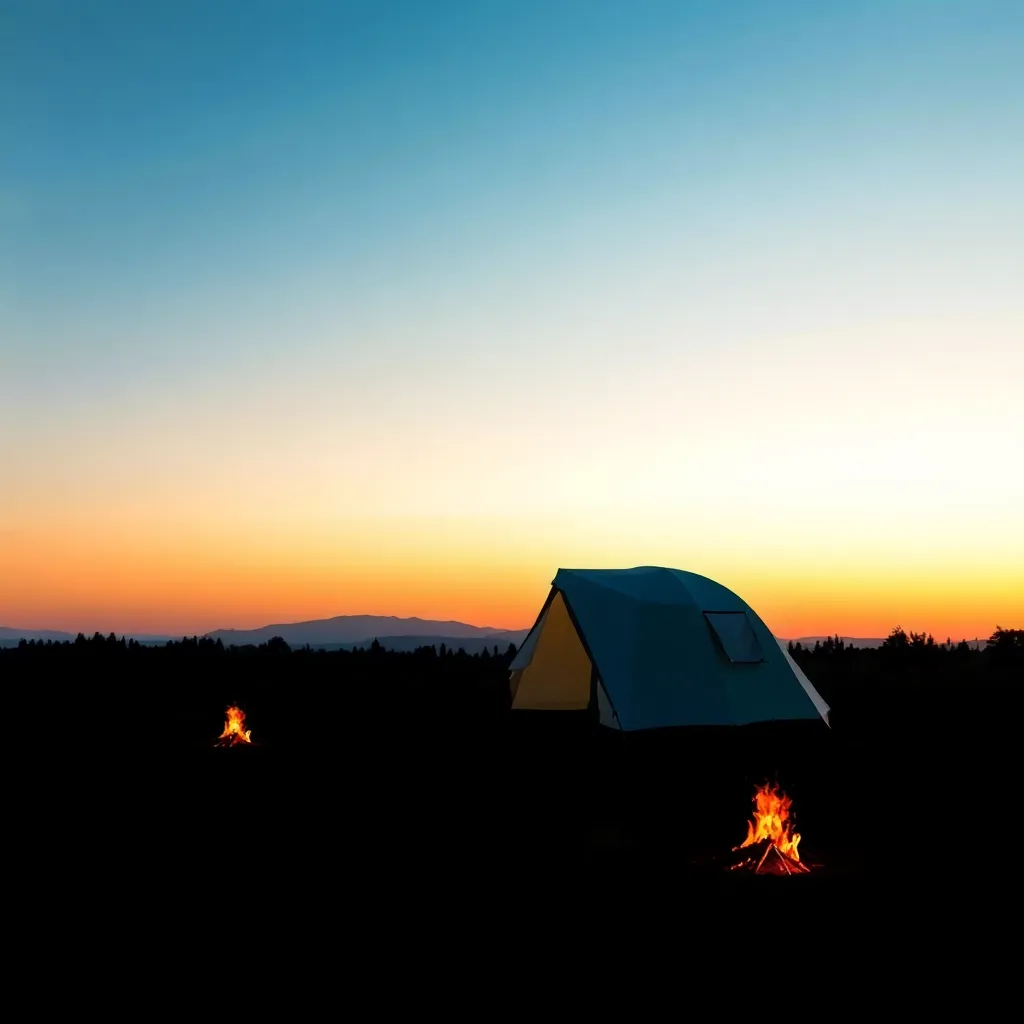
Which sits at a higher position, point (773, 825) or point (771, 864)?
point (773, 825)

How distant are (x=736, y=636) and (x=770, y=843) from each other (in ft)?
20.9

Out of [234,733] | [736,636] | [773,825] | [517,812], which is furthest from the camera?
[234,733]

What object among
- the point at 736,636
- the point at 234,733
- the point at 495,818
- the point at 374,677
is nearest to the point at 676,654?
the point at 736,636

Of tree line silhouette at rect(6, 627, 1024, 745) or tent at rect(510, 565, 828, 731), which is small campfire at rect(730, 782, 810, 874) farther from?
tree line silhouette at rect(6, 627, 1024, 745)

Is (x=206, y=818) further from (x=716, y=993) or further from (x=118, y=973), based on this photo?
(x=716, y=993)

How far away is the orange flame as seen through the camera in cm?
786

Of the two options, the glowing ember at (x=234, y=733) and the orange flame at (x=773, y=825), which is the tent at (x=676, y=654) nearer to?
the orange flame at (x=773, y=825)

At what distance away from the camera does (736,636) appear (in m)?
14.0

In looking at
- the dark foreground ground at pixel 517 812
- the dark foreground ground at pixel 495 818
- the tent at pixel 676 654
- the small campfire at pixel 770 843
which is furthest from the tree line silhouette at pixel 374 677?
the small campfire at pixel 770 843

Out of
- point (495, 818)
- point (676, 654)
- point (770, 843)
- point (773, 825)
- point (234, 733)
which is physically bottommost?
point (495, 818)

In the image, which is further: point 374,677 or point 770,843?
point 374,677

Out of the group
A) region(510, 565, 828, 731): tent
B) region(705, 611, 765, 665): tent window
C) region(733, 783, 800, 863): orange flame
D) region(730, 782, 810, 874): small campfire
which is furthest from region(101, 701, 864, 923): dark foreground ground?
region(705, 611, 765, 665): tent window

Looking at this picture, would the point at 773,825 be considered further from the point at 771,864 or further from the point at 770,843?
the point at 771,864

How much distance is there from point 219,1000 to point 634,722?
852 centimetres
